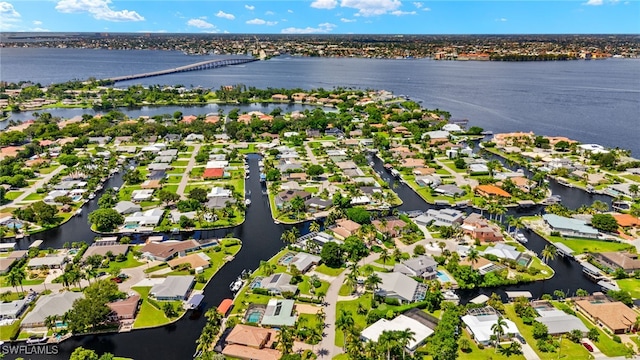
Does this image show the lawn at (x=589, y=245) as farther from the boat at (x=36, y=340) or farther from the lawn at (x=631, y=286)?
the boat at (x=36, y=340)

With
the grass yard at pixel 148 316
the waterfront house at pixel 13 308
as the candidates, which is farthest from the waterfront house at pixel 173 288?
the waterfront house at pixel 13 308

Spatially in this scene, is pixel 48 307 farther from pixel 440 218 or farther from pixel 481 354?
pixel 440 218

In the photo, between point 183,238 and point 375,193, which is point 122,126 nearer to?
point 183,238

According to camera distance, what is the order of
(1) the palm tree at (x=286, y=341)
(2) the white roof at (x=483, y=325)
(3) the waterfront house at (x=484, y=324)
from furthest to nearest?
1. (2) the white roof at (x=483, y=325)
2. (3) the waterfront house at (x=484, y=324)
3. (1) the palm tree at (x=286, y=341)

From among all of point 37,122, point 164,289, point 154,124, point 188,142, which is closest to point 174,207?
point 164,289

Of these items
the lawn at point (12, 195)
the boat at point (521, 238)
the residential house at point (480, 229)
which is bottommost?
the boat at point (521, 238)

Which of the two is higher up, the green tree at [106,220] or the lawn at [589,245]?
the green tree at [106,220]
